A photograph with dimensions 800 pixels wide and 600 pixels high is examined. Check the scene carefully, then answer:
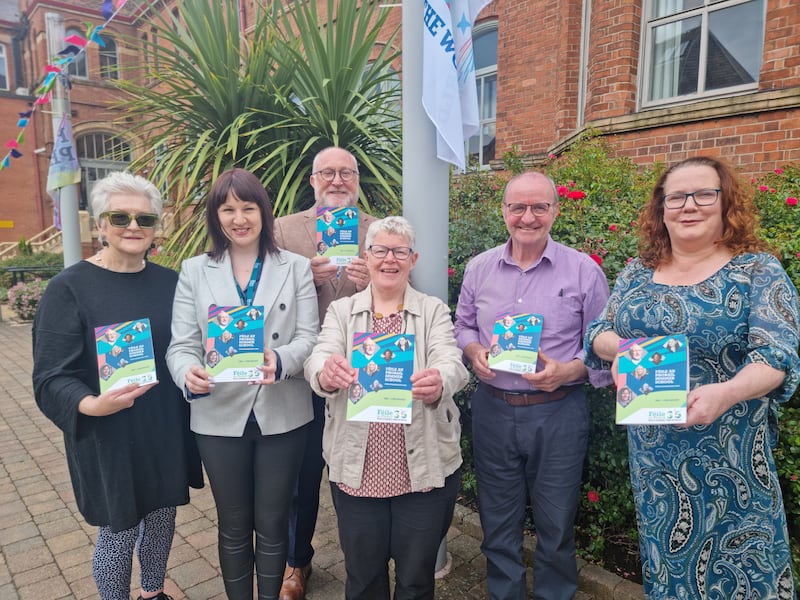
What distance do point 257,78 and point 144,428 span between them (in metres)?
3.23

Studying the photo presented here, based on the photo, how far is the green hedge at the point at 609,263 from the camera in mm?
2340

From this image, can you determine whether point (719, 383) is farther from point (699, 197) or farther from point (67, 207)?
point (67, 207)

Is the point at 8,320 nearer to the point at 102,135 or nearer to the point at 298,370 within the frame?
the point at 298,370

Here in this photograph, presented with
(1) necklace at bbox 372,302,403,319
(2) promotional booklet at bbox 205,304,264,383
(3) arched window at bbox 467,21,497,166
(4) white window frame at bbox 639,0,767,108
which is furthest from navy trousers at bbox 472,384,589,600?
(3) arched window at bbox 467,21,497,166

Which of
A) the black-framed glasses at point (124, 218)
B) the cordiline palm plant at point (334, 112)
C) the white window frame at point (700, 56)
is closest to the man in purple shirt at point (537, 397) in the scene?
the black-framed glasses at point (124, 218)

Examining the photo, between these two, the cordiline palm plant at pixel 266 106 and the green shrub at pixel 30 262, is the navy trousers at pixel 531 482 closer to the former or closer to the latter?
the cordiline palm plant at pixel 266 106

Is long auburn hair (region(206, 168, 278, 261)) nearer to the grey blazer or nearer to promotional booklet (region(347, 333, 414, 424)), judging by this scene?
the grey blazer

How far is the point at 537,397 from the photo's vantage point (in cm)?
230

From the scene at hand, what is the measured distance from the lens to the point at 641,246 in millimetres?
1988

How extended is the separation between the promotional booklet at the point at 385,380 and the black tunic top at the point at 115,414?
954mm

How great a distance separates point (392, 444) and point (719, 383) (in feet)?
3.76

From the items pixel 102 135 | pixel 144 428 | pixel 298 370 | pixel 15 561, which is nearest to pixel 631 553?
pixel 298 370

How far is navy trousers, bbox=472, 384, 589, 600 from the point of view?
2303 millimetres

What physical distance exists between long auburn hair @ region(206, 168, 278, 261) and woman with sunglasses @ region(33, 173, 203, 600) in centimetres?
24
